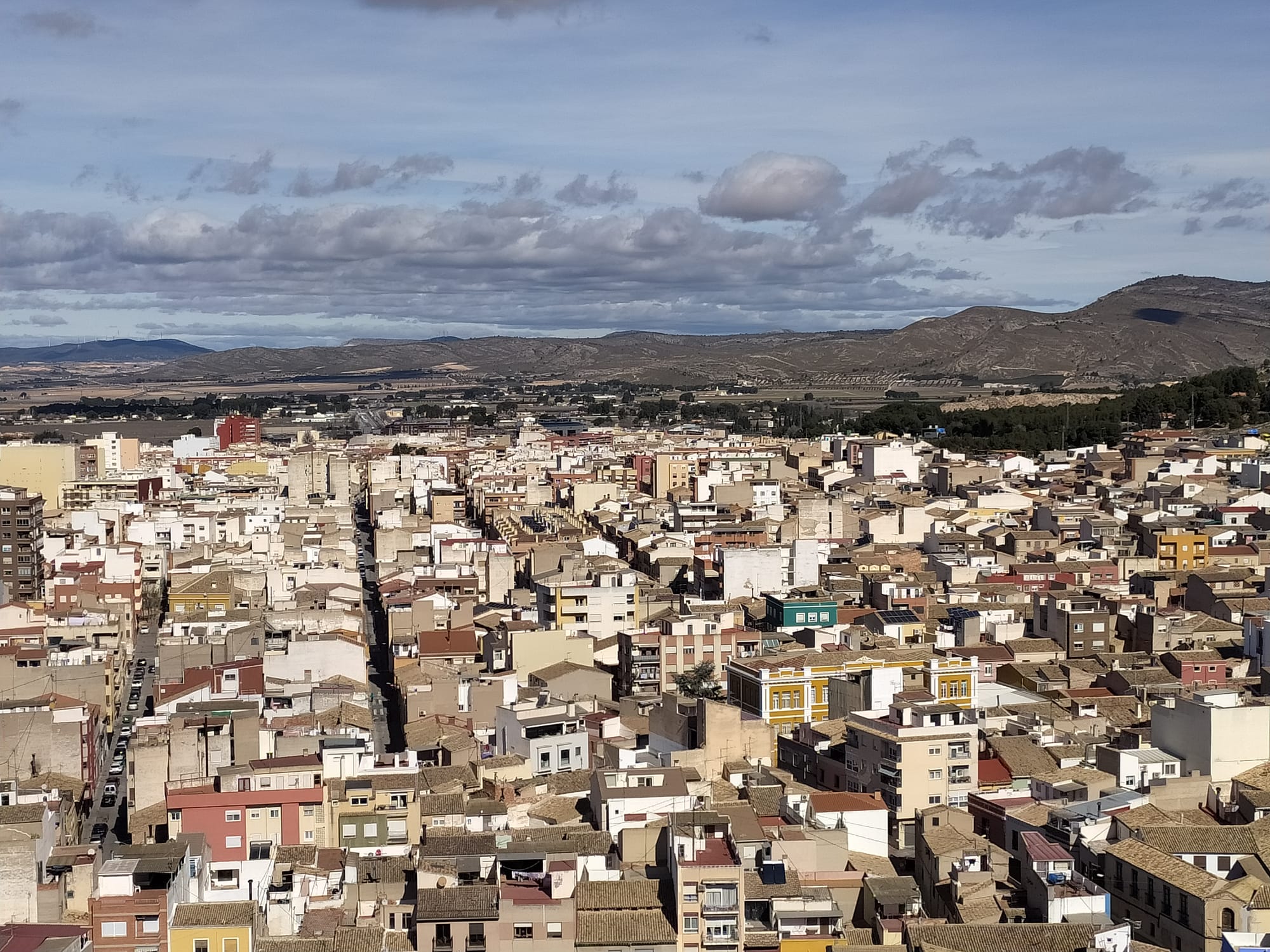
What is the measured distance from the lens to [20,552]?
120 feet

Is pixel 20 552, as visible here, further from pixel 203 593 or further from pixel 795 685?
pixel 795 685

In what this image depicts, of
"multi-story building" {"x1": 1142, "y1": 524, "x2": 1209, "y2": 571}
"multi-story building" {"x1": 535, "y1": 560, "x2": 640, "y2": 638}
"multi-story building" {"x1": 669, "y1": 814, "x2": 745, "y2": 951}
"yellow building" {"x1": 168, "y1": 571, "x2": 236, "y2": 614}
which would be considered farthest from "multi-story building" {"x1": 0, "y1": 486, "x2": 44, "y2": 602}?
"multi-story building" {"x1": 669, "y1": 814, "x2": 745, "y2": 951}

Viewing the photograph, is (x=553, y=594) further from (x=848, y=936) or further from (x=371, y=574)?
(x=848, y=936)

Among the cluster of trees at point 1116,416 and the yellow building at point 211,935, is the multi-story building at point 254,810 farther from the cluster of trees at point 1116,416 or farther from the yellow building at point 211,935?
the cluster of trees at point 1116,416

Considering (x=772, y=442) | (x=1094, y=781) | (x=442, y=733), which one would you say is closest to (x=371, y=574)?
(x=442, y=733)

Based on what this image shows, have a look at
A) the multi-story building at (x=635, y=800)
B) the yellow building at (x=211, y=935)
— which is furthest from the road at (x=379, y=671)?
the yellow building at (x=211, y=935)

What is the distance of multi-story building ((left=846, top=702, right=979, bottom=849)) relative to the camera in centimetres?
1792

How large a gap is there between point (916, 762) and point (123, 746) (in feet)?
38.7

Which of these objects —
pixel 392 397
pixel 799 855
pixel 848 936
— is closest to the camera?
pixel 848 936

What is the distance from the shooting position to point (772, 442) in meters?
71.6

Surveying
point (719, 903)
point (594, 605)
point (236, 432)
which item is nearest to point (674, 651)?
point (594, 605)

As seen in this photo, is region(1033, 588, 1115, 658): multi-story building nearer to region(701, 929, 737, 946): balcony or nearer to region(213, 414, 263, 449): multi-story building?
region(701, 929, 737, 946): balcony

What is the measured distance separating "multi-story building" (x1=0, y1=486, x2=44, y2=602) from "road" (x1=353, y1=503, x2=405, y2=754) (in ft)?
23.0

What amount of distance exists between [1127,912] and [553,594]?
15.9m
